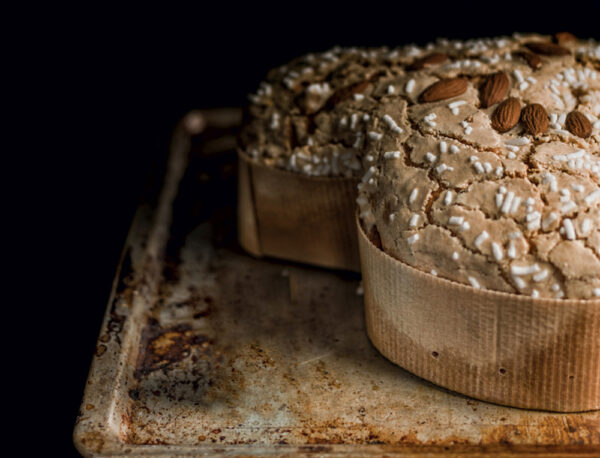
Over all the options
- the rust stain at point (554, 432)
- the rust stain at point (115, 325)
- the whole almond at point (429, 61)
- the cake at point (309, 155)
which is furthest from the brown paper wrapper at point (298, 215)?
the rust stain at point (554, 432)

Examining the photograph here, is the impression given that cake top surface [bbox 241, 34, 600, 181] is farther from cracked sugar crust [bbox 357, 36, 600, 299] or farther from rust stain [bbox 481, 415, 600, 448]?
rust stain [bbox 481, 415, 600, 448]

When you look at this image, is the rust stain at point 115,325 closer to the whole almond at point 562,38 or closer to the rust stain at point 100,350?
the rust stain at point 100,350

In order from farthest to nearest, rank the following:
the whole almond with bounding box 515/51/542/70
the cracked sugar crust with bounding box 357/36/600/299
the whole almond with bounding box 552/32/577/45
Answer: the whole almond with bounding box 552/32/577/45
the whole almond with bounding box 515/51/542/70
the cracked sugar crust with bounding box 357/36/600/299

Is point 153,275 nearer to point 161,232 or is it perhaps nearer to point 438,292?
point 161,232

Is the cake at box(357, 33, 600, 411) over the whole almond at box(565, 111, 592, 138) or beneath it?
beneath

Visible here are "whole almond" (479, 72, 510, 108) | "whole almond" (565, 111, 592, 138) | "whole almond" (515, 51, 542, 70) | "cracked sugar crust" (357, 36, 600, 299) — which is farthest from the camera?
"whole almond" (515, 51, 542, 70)

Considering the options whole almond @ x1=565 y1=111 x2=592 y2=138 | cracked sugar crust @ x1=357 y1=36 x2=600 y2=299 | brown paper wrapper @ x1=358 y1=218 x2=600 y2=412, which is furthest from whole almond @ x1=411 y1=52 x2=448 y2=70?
brown paper wrapper @ x1=358 y1=218 x2=600 y2=412

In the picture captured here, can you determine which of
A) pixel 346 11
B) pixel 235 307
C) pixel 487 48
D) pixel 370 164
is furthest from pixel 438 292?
pixel 346 11

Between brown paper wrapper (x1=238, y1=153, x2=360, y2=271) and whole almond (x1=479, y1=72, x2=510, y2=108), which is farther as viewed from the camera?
brown paper wrapper (x1=238, y1=153, x2=360, y2=271)

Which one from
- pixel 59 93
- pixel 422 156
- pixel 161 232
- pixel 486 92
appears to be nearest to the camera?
pixel 422 156
